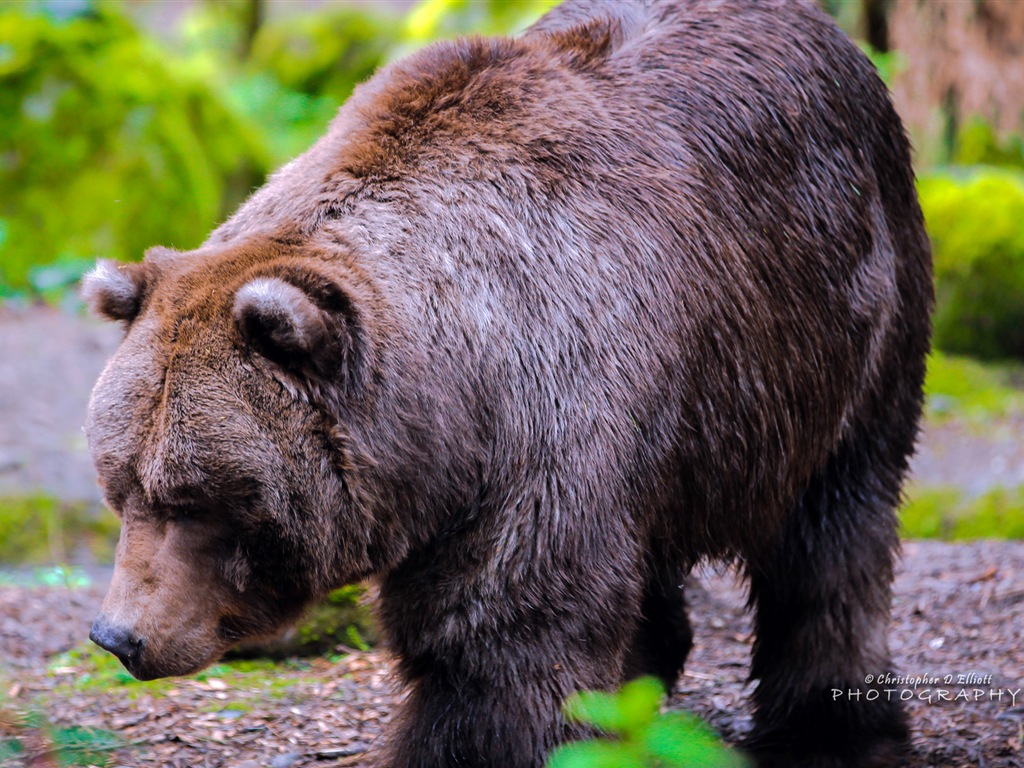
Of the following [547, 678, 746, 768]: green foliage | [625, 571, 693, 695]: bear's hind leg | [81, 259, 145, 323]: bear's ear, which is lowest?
[625, 571, 693, 695]: bear's hind leg

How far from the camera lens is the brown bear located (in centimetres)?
352

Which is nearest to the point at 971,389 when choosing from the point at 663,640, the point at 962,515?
the point at 962,515

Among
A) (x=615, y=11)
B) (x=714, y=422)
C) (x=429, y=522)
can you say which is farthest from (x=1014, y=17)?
(x=429, y=522)

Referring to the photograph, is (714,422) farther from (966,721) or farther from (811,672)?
(966,721)

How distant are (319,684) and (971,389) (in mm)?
7297

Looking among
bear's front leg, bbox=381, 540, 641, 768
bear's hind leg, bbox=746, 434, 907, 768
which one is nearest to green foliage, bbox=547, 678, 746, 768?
bear's front leg, bbox=381, 540, 641, 768

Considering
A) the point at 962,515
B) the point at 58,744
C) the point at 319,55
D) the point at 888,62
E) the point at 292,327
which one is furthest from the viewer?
the point at 319,55

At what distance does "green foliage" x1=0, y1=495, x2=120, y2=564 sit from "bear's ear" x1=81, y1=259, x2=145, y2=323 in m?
4.66

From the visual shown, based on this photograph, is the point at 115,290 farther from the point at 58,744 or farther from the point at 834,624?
the point at 834,624

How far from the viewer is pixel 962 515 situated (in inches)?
346

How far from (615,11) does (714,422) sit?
5.61 feet

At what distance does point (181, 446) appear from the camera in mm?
3428

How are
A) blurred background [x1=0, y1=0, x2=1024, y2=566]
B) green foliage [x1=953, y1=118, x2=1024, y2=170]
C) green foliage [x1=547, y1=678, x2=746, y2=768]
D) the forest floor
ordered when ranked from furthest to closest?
green foliage [x1=953, y1=118, x2=1024, y2=170], blurred background [x1=0, y1=0, x2=1024, y2=566], the forest floor, green foliage [x1=547, y1=678, x2=746, y2=768]

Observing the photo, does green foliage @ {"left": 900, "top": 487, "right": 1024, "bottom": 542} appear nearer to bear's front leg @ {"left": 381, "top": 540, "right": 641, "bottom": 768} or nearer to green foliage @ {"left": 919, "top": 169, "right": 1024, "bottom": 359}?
green foliage @ {"left": 919, "top": 169, "right": 1024, "bottom": 359}
